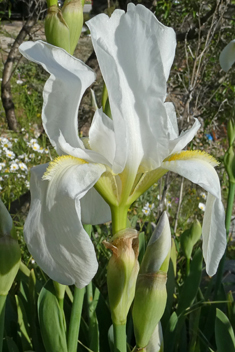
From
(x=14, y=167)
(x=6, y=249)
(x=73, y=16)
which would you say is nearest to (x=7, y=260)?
(x=6, y=249)

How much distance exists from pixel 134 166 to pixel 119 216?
93 mm

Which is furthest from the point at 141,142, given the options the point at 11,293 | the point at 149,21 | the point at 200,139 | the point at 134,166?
the point at 200,139

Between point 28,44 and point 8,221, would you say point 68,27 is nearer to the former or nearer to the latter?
point 28,44

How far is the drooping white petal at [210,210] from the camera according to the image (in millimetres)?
641

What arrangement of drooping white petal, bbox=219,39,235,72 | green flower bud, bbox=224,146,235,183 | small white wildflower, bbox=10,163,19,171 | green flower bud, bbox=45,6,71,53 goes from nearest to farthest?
1. green flower bud, bbox=45,6,71,53
2. green flower bud, bbox=224,146,235,183
3. drooping white petal, bbox=219,39,235,72
4. small white wildflower, bbox=10,163,19,171

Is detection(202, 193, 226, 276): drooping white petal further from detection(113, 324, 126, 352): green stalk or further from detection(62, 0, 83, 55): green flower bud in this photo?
detection(62, 0, 83, 55): green flower bud

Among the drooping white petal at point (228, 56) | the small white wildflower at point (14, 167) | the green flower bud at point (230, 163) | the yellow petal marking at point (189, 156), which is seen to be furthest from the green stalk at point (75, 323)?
the small white wildflower at point (14, 167)

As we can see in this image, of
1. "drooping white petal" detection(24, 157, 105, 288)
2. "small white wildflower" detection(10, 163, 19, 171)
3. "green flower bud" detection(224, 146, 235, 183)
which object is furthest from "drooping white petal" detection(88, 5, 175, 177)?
"small white wildflower" detection(10, 163, 19, 171)

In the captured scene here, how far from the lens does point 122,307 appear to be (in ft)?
2.10

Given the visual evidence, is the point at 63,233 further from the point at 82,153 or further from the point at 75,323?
the point at 75,323

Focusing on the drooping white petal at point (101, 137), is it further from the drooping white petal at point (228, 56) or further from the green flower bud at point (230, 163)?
the drooping white petal at point (228, 56)

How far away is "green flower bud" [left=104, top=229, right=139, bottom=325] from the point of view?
0.62m

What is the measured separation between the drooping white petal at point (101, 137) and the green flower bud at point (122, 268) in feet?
0.53

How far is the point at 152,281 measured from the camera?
66 cm
